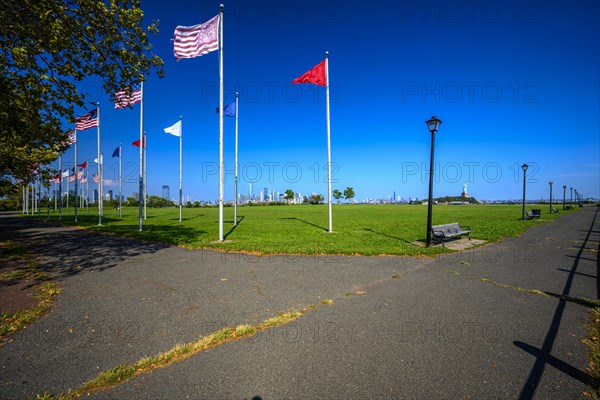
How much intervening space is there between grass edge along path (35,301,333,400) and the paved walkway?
0.12 meters

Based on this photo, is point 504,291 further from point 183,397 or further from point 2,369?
point 2,369

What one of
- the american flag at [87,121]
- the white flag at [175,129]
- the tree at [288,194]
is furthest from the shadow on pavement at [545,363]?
the tree at [288,194]

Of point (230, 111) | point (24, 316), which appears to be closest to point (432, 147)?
point (24, 316)

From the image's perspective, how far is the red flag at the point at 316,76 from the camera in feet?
46.0

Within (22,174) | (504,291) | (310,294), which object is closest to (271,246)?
(310,294)

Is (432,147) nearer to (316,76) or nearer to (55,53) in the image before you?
(316,76)

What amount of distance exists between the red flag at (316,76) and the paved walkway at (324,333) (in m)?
10.8

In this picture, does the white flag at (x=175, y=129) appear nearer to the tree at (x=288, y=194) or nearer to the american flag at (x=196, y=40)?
the american flag at (x=196, y=40)

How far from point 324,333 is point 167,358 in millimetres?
2126

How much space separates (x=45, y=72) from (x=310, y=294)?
382 inches

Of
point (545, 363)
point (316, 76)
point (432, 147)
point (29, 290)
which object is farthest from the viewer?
point (316, 76)

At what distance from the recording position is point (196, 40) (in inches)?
427

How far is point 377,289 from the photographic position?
18.6ft

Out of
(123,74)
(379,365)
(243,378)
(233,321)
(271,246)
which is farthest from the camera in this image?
(271,246)
